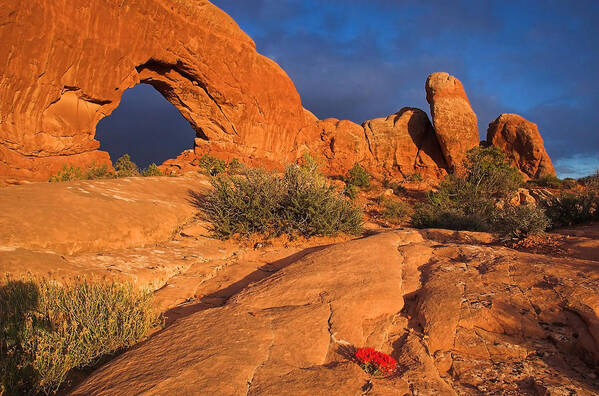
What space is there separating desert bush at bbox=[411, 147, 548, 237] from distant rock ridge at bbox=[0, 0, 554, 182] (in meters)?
3.45

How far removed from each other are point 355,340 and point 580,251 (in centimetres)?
382

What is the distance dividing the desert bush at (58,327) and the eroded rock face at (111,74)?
33.7 feet

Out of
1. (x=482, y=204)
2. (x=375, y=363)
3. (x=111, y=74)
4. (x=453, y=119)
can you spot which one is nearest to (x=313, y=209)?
(x=375, y=363)

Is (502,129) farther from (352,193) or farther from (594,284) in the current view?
(594,284)

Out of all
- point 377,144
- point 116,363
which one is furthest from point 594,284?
point 377,144

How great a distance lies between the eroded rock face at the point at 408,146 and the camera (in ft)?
72.8

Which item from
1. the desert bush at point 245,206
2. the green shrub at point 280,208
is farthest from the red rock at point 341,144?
the desert bush at point 245,206

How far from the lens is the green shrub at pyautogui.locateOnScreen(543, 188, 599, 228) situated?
23.4 ft

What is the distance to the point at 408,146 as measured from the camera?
73.6 ft

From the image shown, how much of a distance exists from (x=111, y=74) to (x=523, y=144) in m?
25.0

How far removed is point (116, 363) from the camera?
185 cm

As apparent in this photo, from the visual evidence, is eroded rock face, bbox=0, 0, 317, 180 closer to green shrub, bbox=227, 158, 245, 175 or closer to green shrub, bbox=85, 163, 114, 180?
green shrub, bbox=85, 163, 114, 180

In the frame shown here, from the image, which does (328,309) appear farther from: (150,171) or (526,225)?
(150,171)

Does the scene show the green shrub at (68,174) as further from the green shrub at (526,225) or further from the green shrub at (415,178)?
the green shrub at (415,178)
